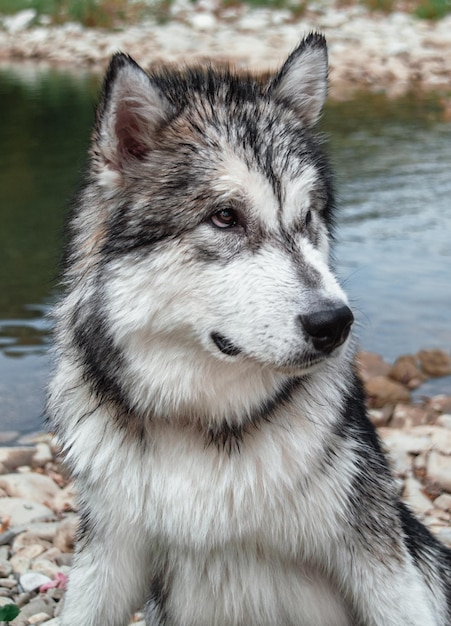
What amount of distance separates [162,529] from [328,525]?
549mm

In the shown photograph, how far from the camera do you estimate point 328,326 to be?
9.42ft

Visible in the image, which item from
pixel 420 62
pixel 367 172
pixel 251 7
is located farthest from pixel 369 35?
pixel 367 172

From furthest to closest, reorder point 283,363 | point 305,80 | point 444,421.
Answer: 1. point 444,421
2. point 305,80
3. point 283,363

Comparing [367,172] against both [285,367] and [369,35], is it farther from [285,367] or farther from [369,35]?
[369,35]

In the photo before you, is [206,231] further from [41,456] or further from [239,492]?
[41,456]

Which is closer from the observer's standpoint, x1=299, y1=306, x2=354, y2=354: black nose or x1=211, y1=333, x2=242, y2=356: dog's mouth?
x1=299, y1=306, x2=354, y2=354: black nose

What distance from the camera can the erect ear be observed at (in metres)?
3.05

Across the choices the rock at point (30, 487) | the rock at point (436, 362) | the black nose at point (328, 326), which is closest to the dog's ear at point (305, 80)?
the black nose at point (328, 326)

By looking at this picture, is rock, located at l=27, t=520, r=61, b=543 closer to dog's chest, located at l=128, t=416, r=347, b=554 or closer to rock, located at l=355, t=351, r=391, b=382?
dog's chest, located at l=128, t=416, r=347, b=554

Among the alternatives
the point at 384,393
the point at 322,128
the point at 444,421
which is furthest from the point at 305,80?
the point at 384,393

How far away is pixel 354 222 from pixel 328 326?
7.53 meters

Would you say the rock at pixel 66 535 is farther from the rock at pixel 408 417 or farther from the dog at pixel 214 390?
the rock at pixel 408 417

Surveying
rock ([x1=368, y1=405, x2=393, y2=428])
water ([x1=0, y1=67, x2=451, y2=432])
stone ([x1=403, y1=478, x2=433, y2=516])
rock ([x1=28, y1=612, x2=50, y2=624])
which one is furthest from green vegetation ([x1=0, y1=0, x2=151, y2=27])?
rock ([x1=28, y1=612, x2=50, y2=624])

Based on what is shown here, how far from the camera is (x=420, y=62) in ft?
67.4
